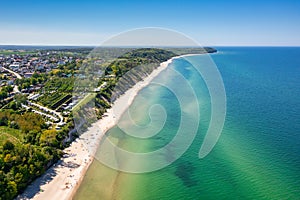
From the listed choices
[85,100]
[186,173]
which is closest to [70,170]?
[186,173]

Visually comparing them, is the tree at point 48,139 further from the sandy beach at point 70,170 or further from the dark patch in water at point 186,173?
the dark patch in water at point 186,173

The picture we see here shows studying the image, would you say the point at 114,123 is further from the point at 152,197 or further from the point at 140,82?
the point at 140,82

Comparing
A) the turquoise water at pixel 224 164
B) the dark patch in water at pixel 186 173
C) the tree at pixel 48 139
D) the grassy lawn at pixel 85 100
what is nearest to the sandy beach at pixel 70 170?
the turquoise water at pixel 224 164

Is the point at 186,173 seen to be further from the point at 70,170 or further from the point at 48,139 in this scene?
the point at 48,139

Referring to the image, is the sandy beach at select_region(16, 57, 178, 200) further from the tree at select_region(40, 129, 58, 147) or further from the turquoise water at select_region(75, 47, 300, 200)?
the tree at select_region(40, 129, 58, 147)

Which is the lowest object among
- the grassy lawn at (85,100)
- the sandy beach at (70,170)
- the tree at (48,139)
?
the sandy beach at (70,170)
